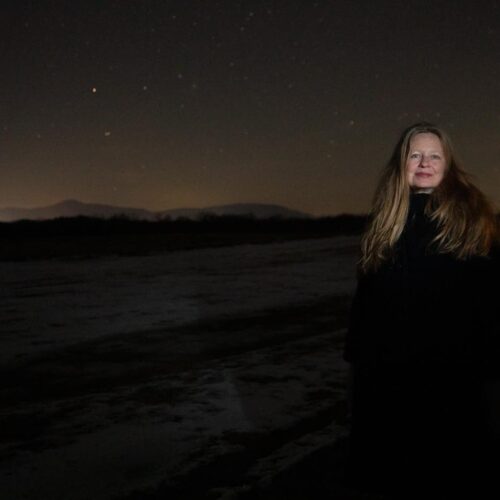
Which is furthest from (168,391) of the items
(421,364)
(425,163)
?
(425,163)

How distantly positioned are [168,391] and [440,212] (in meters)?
3.52

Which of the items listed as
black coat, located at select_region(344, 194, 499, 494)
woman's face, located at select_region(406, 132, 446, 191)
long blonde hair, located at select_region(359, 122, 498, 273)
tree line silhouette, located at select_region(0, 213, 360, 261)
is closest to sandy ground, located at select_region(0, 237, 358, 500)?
black coat, located at select_region(344, 194, 499, 494)

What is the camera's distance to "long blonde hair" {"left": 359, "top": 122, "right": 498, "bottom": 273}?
229 cm

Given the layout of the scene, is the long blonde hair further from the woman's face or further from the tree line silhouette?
the tree line silhouette

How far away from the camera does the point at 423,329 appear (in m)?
2.32

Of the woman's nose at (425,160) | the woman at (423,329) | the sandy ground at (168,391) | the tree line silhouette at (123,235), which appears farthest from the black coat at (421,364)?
the tree line silhouette at (123,235)

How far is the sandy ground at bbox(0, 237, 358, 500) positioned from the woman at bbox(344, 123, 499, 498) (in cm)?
127

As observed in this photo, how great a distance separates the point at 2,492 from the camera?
11.4 ft

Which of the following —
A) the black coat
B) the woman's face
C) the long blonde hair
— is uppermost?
the woman's face

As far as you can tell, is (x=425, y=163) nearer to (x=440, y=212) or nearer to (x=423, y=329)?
(x=440, y=212)

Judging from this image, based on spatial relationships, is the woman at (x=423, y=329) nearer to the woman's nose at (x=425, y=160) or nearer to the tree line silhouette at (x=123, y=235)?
the woman's nose at (x=425, y=160)

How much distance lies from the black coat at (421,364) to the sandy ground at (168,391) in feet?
4.12

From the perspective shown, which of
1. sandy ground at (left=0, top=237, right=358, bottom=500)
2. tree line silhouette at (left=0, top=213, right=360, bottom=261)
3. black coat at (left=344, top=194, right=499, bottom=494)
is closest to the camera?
black coat at (left=344, top=194, right=499, bottom=494)

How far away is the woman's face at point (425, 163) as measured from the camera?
245 centimetres
